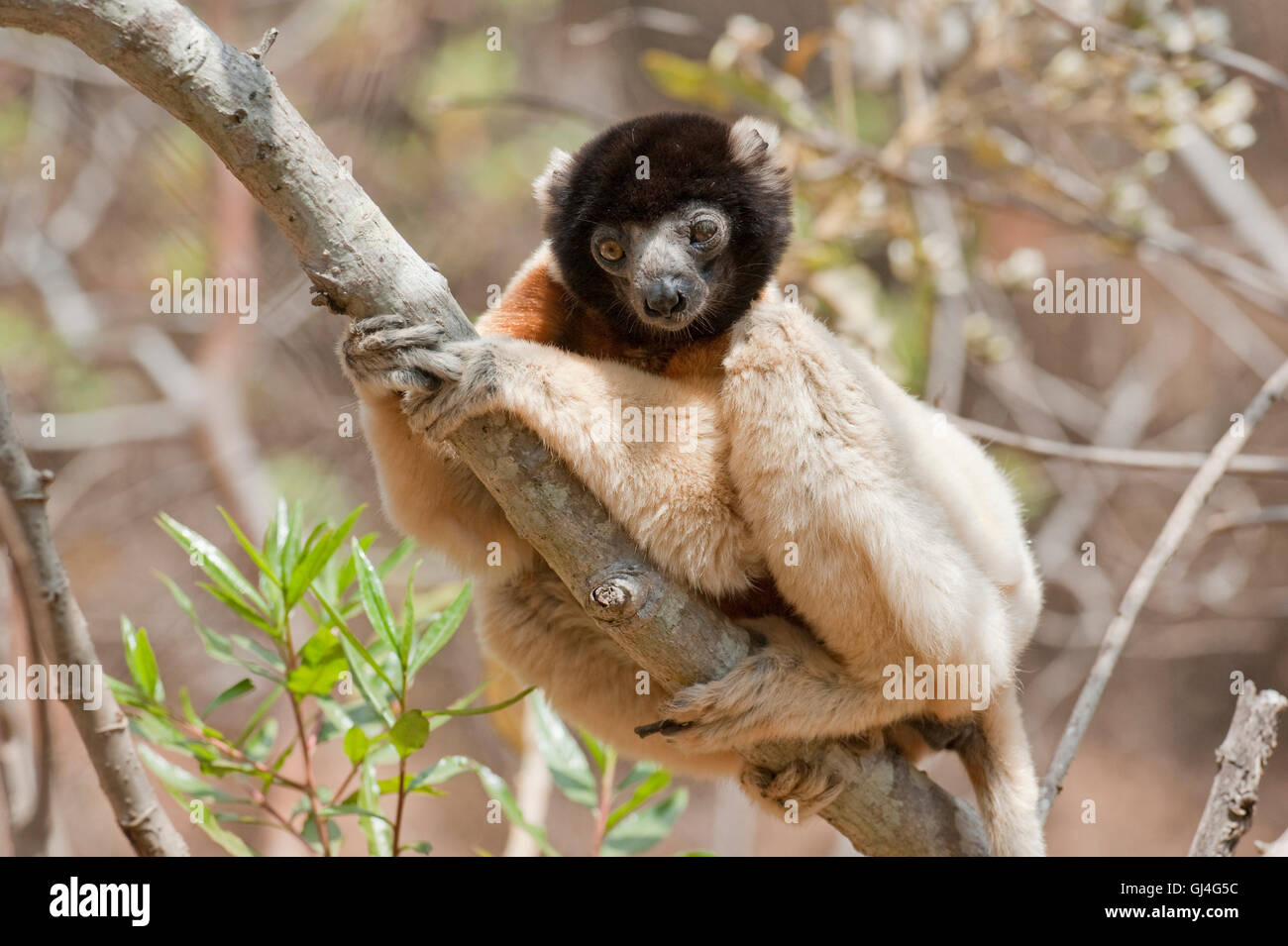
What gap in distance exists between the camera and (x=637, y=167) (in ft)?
12.4

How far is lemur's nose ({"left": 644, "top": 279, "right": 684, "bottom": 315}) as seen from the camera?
352 centimetres

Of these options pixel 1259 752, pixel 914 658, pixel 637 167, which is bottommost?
pixel 1259 752

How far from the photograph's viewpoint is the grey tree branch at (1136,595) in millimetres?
3982

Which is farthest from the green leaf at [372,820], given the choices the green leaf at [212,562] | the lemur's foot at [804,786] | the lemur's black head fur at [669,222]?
the lemur's black head fur at [669,222]

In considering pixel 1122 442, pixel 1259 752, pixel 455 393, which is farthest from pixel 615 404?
pixel 1122 442

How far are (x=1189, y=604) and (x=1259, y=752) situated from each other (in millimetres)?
5790

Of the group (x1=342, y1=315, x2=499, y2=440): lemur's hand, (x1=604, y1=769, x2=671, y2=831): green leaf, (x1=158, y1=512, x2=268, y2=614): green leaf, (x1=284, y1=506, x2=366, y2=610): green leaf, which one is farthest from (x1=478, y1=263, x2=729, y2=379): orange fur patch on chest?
(x1=604, y1=769, x2=671, y2=831): green leaf

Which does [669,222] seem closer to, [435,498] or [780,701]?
[435,498]

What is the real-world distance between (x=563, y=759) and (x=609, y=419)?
2.08 meters

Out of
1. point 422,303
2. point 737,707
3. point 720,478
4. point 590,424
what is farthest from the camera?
point 720,478

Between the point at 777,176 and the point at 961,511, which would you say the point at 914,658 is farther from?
the point at 777,176

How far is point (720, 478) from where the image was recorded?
3.34 meters

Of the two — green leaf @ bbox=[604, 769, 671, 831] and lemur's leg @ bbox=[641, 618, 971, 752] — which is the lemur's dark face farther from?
green leaf @ bbox=[604, 769, 671, 831]

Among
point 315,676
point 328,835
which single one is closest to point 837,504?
point 315,676
